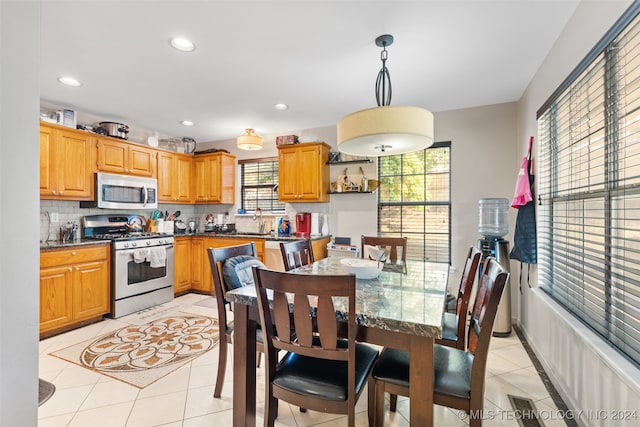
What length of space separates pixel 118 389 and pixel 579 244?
3315 mm

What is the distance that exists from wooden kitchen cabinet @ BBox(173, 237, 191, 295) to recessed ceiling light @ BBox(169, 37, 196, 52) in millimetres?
2914

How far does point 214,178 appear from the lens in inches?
194

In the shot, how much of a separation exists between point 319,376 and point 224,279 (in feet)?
2.97

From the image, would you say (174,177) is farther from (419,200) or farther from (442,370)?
(442,370)

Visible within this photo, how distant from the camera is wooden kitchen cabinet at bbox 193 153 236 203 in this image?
4.92m

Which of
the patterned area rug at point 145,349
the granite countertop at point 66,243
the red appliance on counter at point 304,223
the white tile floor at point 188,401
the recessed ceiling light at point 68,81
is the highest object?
the recessed ceiling light at point 68,81

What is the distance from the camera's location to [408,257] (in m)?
4.07

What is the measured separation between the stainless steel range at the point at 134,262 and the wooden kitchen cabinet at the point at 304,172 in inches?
72.5

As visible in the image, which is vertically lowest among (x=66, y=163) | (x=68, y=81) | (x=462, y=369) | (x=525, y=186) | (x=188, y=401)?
(x=188, y=401)

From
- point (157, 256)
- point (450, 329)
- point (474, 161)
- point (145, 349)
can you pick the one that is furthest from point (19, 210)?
point (474, 161)

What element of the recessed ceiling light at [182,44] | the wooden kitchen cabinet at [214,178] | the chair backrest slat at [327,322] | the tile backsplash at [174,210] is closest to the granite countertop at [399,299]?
the chair backrest slat at [327,322]

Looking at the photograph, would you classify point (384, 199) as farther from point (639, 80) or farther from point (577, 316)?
point (639, 80)

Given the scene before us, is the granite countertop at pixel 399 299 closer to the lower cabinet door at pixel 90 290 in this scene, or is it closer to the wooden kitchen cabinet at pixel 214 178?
the lower cabinet door at pixel 90 290

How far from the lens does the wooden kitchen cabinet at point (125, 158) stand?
3783 millimetres
